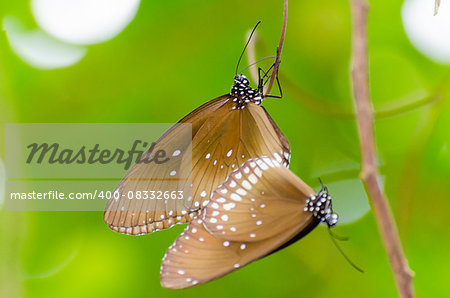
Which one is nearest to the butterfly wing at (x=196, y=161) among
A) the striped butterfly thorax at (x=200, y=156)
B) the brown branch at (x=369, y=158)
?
the striped butterfly thorax at (x=200, y=156)

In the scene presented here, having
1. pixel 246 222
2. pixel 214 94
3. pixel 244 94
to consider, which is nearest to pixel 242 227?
pixel 246 222

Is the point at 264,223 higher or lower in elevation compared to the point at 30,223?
lower

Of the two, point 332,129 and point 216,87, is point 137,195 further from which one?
point 332,129

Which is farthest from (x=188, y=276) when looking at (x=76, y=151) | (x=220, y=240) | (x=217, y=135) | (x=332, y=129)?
(x=332, y=129)

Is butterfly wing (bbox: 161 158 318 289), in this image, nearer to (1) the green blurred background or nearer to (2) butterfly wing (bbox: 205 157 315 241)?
(2) butterfly wing (bbox: 205 157 315 241)

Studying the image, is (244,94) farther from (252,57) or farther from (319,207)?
(319,207)

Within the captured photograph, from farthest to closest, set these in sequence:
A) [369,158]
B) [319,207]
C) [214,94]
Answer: [214,94] → [319,207] → [369,158]

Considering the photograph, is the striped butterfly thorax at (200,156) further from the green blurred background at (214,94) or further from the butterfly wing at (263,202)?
the green blurred background at (214,94)
